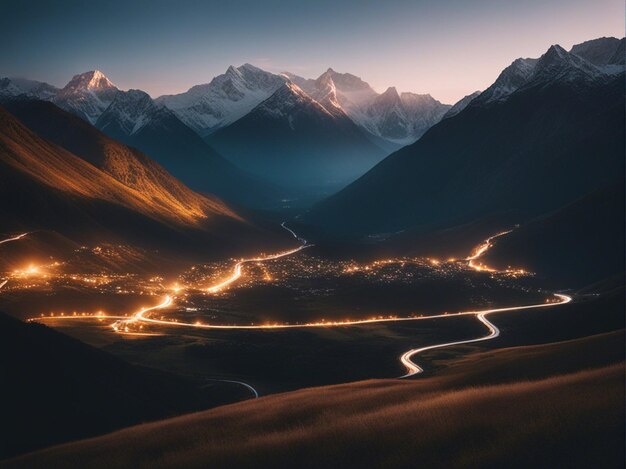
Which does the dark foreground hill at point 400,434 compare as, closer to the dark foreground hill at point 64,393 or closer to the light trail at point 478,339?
the dark foreground hill at point 64,393

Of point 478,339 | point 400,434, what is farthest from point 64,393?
point 478,339

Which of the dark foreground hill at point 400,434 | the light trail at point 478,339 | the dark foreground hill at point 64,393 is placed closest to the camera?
the dark foreground hill at point 400,434

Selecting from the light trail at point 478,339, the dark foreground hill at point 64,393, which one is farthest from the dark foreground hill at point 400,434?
the light trail at point 478,339

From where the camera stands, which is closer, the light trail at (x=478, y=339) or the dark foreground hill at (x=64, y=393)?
the dark foreground hill at (x=64, y=393)

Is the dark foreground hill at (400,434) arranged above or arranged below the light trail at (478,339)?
above

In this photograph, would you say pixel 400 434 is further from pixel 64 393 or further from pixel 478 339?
pixel 478 339

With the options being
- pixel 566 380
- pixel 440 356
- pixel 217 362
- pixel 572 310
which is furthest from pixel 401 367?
pixel 566 380

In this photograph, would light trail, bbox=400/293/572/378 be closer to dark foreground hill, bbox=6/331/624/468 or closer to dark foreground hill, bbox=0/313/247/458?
dark foreground hill, bbox=0/313/247/458

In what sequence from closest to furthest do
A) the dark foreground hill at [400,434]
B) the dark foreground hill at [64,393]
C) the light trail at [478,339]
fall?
the dark foreground hill at [400,434], the dark foreground hill at [64,393], the light trail at [478,339]

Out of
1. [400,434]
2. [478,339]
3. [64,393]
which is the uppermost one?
[400,434]
